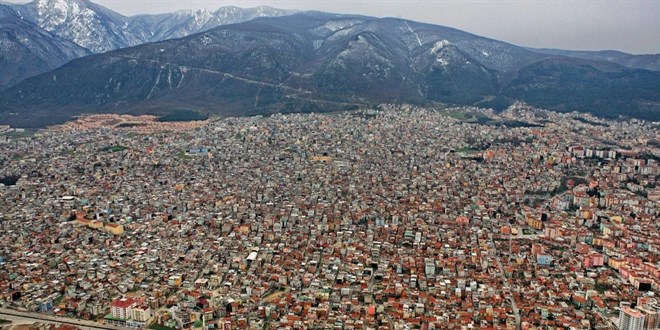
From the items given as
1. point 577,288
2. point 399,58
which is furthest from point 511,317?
point 399,58

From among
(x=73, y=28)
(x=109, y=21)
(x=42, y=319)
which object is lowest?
(x=42, y=319)

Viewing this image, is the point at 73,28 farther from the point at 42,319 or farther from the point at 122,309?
the point at 122,309

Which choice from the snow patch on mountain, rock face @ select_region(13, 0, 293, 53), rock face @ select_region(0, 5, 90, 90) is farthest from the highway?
rock face @ select_region(13, 0, 293, 53)

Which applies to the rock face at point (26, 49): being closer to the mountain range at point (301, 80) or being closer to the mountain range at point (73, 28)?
the mountain range at point (73, 28)

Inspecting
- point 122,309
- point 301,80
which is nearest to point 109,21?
point 301,80

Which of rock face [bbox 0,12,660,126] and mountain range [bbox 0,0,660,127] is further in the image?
rock face [bbox 0,12,660,126]

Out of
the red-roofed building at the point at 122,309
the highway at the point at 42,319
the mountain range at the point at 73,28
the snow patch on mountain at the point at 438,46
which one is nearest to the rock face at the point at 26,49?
the mountain range at the point at 73,28

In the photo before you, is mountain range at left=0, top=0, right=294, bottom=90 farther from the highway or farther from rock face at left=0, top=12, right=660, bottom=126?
the highway
